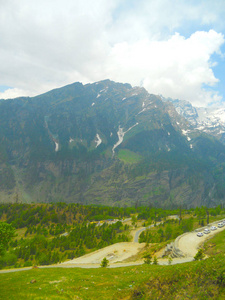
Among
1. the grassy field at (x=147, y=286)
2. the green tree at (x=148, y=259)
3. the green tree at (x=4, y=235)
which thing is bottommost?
the green tree at (x=148, y=259)

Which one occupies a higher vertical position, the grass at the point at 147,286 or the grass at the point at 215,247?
the grass at the point at 147,286

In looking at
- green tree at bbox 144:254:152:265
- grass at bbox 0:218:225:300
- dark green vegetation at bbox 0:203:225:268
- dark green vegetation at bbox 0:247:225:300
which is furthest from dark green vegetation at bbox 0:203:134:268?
green tree at bbox 144:254:152:265

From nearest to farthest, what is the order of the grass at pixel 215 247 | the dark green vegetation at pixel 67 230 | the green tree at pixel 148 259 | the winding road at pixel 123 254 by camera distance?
the green tree at pixel 148 259, the grass at pixel 215 247, the winding road at pixel 123 254, the dark green vegetation at pixel 67 230

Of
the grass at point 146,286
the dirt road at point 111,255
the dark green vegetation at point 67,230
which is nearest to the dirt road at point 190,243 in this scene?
the dark green vegetation at point 67,230

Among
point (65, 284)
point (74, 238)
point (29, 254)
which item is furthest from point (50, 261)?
point (65, 284)

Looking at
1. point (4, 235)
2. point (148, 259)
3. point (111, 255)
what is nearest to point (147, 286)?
point (4, 235)

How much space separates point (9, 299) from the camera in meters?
19.5

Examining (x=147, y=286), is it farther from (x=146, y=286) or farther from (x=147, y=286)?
(x=146, y=286)

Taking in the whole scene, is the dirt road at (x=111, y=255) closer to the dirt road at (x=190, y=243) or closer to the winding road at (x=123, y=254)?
the winding road at (x=123, y=254)

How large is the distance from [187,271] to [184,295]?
10.7 ft

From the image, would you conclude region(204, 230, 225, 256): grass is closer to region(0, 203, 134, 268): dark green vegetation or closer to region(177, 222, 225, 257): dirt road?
region(177, 222, 225, 257): dirt road

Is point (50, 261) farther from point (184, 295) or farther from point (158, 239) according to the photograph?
point (184, 295)

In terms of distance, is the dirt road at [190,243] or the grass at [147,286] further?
the dirt road at [190,243]

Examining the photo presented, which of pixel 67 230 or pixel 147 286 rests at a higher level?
pixel 147 286
